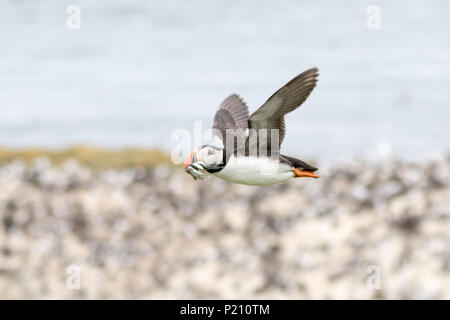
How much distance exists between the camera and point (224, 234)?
750 inches

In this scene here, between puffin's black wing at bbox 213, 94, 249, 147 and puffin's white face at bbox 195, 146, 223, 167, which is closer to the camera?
puffin's white face at bbox 195, 146, 223, 167

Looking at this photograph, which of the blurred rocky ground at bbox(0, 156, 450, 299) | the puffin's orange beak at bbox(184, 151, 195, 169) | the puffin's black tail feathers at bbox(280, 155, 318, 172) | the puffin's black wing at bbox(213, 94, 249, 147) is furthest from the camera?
the blurred rocky ground at bbox(0, 156, 450, 299)

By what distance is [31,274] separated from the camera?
1820cm

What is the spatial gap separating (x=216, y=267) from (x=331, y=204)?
4.37 metres

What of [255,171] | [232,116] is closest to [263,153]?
[255,171]

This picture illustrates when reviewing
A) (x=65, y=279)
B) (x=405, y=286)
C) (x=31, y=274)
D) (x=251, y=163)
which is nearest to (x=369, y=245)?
(x=405, y=286)

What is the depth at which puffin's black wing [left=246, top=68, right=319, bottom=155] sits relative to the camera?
2.72 m

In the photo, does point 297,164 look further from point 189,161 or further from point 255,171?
point 189,161

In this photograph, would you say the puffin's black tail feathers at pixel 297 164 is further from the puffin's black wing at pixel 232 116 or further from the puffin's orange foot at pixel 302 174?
the puffin's black wing at pixel 232 116

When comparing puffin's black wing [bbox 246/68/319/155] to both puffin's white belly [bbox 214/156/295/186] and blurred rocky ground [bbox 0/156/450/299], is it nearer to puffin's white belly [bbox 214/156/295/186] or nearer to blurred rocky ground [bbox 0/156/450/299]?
puffin's white belly [bbox 214/156/295/186]

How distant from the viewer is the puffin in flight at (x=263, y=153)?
8.92 ft

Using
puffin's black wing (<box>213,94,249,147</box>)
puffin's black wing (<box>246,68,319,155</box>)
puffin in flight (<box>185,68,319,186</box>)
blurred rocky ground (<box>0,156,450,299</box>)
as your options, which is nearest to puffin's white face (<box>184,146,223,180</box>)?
puffin in flight (<box>185,68,319,186</box>)

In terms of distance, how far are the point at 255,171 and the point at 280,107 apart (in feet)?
1.13

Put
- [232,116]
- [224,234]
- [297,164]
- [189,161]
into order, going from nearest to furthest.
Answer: [189,161] → [297,164] → [232,116] → [224,234]
